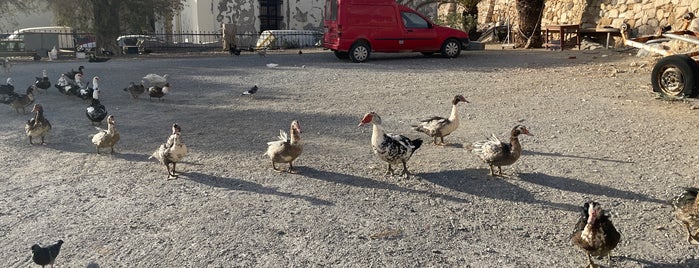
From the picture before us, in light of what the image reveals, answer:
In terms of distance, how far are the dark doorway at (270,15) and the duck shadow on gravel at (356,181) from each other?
28.8 meters

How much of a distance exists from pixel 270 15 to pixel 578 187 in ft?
99.7

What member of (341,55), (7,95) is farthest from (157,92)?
(341,55)

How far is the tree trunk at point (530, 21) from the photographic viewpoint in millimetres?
21625

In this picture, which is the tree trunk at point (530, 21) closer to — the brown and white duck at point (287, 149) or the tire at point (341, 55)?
the tire at point (341, 55)

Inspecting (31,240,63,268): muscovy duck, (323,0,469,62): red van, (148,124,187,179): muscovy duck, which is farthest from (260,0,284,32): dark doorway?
(31,240,63,268): muscovy duck

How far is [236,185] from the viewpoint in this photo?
5695mm

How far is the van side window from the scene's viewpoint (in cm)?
1791

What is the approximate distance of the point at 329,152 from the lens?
6.97 m

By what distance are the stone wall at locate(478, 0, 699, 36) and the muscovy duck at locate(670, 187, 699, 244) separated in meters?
11.9

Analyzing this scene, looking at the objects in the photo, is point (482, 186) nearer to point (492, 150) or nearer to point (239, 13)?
point (492, 150)

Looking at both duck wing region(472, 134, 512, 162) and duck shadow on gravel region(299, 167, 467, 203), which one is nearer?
duck shadow on gravel region(299, 167, 467, 203)

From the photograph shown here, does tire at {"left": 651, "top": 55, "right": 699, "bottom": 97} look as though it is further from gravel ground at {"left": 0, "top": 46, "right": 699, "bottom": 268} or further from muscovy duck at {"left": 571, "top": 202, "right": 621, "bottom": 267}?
muscovy duck at {"left": 571, "top": 202, "right": 621, "bottom": 267}

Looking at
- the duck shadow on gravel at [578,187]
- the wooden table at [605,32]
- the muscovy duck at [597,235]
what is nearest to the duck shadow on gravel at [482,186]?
the duck shadow on gravel at [578,187]

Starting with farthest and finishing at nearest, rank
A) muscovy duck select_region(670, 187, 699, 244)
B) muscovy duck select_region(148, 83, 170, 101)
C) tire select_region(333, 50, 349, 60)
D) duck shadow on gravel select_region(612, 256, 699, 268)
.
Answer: tire select_region(333, 50, 349, 60) < muscovy duck select_region(148, 83, 170, 101) < muscovy duck select_region(670, 187, 699, 244) < duck shadow on gravel select_region(612, 256, 699, 268)
